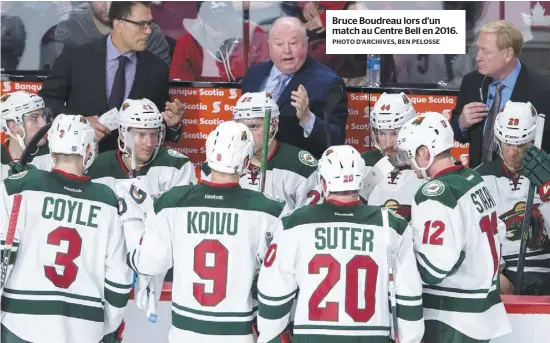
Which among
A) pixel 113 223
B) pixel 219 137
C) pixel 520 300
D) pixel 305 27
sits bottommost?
A: pixel 520 300

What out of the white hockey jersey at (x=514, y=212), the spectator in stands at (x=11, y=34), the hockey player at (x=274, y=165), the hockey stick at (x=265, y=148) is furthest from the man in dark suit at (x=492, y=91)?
the spectator in stands at (x=11, y=34)

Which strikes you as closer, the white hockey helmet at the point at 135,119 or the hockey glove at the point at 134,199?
the hockey glove at the point at 134,199

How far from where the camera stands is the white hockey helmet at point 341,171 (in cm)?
505

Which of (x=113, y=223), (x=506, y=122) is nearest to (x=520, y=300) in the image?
(x=506, y=122)

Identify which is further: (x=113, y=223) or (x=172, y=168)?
(x=172, y=168)

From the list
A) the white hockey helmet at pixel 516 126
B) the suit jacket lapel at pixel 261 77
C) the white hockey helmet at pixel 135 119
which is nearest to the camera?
the white hockey helmet at pixel 516 126

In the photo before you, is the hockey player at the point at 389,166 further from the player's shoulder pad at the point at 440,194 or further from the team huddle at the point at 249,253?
the player's shoulder pad at the point at 440,194

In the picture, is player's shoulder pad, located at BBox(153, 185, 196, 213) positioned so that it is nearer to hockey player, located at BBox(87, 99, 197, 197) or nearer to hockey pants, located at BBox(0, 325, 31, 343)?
hockey pants, located at BBox(0, 325, 31, 343)

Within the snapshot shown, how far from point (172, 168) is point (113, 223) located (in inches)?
47.4

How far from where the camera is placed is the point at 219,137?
526 centimetres

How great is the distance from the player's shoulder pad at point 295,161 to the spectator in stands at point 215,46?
1.14 metres

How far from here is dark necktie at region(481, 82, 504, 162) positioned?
22.5 ft

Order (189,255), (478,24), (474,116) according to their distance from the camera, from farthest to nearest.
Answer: (478,24) < (474,116) < (189,255)

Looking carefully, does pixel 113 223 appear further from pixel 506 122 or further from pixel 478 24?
pixel 478 24
